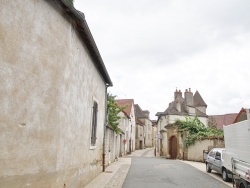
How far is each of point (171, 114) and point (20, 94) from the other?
3222 cm

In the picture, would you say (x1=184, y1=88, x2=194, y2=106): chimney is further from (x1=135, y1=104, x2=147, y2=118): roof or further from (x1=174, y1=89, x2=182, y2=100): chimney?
(x1=135, y1=104, x2=147, y2=118): roof

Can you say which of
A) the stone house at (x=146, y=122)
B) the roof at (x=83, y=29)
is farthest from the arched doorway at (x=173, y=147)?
the stone house at (x=146, y=122)

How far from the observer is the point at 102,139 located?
13.6 meters

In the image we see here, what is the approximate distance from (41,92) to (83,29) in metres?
2.95

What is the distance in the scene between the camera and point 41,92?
5512 millimetres

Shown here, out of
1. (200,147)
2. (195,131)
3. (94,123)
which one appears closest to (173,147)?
(195,131)

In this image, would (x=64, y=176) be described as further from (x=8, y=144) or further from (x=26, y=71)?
(x=26, y=71)

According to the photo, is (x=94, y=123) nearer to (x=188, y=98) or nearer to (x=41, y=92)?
(x=41, y=92)

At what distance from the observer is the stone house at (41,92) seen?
4551 millimetres

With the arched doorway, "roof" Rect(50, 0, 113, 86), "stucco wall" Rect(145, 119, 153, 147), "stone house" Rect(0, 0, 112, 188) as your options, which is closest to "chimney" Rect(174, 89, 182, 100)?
the arched doorway

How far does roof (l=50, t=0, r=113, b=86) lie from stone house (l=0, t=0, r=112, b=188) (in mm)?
26

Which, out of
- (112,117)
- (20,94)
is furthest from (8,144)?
(112,117)

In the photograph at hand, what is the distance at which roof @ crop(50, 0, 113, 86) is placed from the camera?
631cm

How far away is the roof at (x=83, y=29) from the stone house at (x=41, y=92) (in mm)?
26
